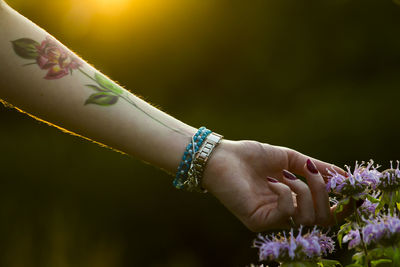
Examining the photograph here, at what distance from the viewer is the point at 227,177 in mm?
1677

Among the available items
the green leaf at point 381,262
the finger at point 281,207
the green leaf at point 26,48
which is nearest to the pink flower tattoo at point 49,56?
the green leaf at point 26,48

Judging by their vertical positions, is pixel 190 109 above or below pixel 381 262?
above

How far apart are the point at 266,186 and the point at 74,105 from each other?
0.72m

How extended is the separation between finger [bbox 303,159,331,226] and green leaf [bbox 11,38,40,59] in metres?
1.02

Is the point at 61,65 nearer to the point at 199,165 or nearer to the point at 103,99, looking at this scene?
the point at 103,99

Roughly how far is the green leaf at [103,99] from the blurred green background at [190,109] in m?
2.75

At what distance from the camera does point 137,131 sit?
5.66 feet

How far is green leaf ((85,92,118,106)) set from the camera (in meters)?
1.74

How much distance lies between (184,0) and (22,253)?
9.52ft

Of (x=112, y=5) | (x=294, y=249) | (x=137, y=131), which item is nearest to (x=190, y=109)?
(x=112, y=5)

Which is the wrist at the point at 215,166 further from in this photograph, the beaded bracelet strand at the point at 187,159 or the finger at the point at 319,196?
the finger at the point at 319,196

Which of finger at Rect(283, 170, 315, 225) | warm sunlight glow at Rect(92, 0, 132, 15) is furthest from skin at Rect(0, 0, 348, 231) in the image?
warm sunlight glow at Rect(92, 0, 132, 15)

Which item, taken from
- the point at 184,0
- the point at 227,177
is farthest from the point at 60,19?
the point at 227,177

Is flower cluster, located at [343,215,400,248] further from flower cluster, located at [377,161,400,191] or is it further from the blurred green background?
the blurred green background
